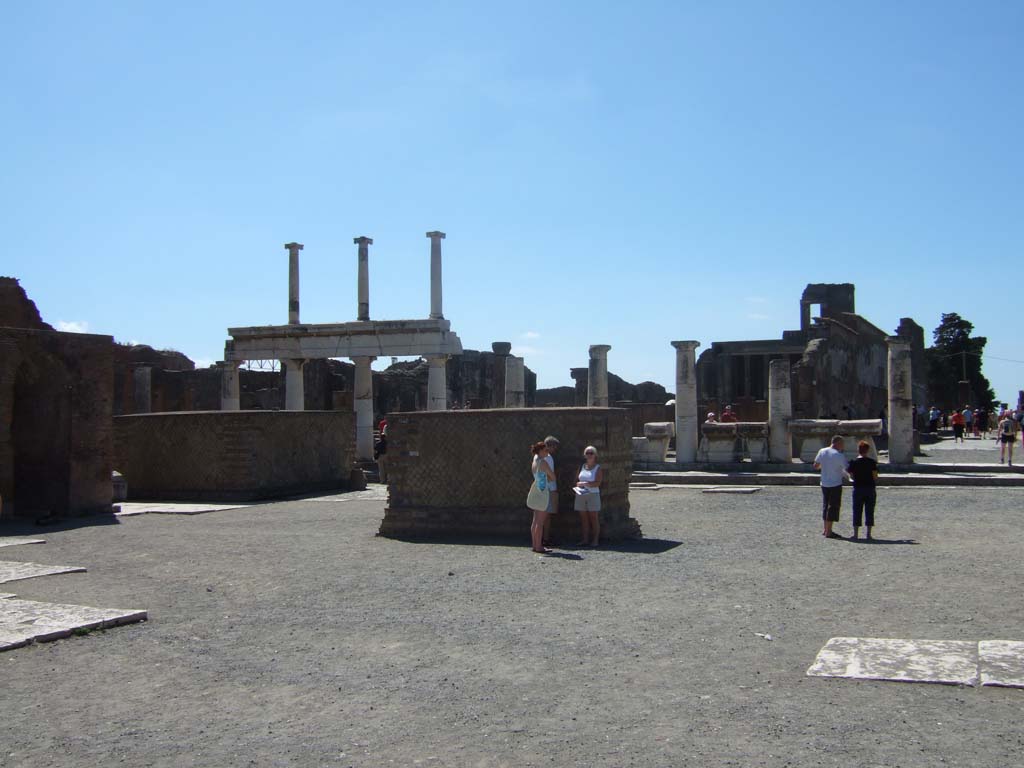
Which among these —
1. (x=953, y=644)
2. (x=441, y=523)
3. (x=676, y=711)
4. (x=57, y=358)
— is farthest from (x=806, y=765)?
(x=57, y=358)

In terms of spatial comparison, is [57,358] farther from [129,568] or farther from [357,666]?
[357,666]

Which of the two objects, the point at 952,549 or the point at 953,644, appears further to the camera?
the point at 952,549

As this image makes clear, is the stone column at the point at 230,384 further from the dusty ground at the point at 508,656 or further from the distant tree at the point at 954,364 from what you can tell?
the distant tree at the point at 954,364

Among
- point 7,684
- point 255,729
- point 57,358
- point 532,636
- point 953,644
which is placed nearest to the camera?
point 255,729

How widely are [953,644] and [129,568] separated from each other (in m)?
7.52

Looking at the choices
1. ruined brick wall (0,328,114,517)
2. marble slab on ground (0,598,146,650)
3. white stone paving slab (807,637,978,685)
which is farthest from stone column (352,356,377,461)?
white stone paving slab (807,637,978,685)

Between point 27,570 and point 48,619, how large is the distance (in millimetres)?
2652

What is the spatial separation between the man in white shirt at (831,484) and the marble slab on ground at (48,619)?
7.84 metres

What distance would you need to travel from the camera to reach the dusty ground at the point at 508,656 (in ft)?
14.8

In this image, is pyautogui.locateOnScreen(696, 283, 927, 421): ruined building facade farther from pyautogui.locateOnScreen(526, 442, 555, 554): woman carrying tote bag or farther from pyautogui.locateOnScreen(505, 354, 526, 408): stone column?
pyautogui.locateOnScreen(526, 442, 555, 554): woman carrying tote bag

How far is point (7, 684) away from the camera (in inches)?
225

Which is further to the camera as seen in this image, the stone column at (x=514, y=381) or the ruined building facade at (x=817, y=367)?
the ruined building facade at (x=817, y=367)

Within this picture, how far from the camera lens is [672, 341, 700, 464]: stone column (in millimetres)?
22750

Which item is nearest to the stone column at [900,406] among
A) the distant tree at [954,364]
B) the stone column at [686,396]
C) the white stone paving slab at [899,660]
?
the stone column at [686,396]
